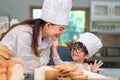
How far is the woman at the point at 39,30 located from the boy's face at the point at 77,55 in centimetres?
78

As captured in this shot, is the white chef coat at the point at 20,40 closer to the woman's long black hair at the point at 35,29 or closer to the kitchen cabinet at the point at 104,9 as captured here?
the woman's long black hair at the point at 35,29

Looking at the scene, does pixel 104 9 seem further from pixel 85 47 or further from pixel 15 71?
pixel 15 71

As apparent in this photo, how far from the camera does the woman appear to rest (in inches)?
55.4

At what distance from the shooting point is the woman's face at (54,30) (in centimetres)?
141

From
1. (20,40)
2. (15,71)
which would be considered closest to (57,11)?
(20,40)

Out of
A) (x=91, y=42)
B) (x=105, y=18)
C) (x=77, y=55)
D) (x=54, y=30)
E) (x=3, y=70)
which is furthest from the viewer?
(x=105, y=18)

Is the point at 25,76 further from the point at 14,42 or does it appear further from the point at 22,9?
the point at 22,9

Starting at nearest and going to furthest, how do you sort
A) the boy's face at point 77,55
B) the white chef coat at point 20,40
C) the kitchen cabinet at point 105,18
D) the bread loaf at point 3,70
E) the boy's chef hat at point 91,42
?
the bread loaf at point 3,70 < the white chef coat at point 20,40 < the boy's chef hat at point 91,42 < the boy's face at point 77,55 < the kitchen cabinet at point 105,18

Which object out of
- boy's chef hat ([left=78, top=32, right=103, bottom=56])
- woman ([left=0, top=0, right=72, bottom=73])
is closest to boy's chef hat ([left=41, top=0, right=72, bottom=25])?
woman ([left=0, top=0, right=72, bottom=73])

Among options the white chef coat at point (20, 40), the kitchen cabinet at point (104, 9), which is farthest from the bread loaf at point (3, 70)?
the kitchen cabinet at point (104, 9)

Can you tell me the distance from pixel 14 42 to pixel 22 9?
18.0 feet

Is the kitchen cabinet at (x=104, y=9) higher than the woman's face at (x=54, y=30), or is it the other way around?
the kitchen cabinet at (x=104, y=9)

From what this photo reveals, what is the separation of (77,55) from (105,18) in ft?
15.2

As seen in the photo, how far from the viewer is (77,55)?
232cm
